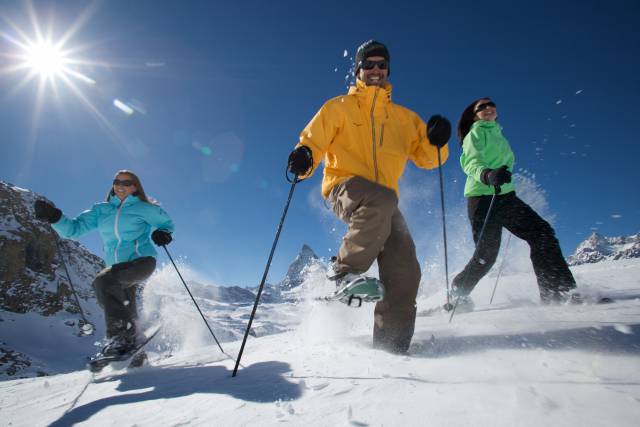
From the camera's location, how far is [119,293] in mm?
3752

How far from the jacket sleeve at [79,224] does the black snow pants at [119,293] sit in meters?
0.81

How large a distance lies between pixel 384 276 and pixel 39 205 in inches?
166

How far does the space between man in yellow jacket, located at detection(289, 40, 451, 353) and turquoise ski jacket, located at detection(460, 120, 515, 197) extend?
840mm

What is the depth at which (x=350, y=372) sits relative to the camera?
1.89m

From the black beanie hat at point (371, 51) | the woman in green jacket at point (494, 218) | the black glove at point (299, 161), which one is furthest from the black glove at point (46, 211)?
the woman in green jacket at point (494, 218)

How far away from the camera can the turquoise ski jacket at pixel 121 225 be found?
404 cm

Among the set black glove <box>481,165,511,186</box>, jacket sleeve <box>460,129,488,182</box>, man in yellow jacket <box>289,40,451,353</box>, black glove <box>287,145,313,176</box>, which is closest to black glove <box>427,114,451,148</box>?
man in yellow jacket <box>289,40,451,353</box>

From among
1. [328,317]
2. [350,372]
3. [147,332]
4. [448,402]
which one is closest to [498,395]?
[448,402]

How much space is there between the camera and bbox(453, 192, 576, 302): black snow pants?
3545 mm

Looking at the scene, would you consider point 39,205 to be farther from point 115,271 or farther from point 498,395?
point 498,395

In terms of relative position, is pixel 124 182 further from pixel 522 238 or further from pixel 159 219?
pixel 522 238

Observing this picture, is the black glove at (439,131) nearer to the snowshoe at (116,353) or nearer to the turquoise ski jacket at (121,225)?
the turquoise ski jacket at (121,225)

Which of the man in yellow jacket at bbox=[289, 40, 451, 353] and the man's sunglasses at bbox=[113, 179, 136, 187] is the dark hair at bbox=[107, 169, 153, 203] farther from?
the man in yellow jacket at bbox=[289, 40, 451, 353]

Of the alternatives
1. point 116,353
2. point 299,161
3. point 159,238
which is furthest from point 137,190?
point 299,161
